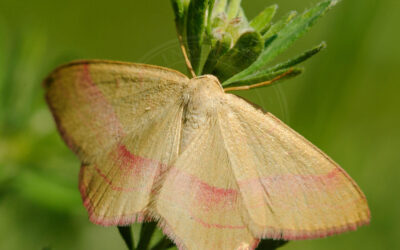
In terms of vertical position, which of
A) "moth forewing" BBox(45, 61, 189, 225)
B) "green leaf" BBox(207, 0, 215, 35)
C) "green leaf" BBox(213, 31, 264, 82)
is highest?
"green leaf" BBox(207, 0, 215, 35)

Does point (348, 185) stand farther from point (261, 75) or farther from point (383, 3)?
point (383, 3)

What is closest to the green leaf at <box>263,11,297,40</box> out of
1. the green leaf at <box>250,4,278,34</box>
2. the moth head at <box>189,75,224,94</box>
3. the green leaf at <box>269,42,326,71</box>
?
the green leaf at <box>250,4,278,34</box>

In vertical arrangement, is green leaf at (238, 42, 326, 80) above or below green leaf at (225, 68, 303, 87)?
above

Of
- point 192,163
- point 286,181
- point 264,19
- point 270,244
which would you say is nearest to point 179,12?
point 264,19

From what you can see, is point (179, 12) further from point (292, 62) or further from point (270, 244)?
point (270, 244)

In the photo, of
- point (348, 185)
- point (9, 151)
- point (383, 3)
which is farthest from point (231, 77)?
point (383, 3)

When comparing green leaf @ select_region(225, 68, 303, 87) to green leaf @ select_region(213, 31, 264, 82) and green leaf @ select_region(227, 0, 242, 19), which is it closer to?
green leaf @ select_region(213, 31, 264, 82)
